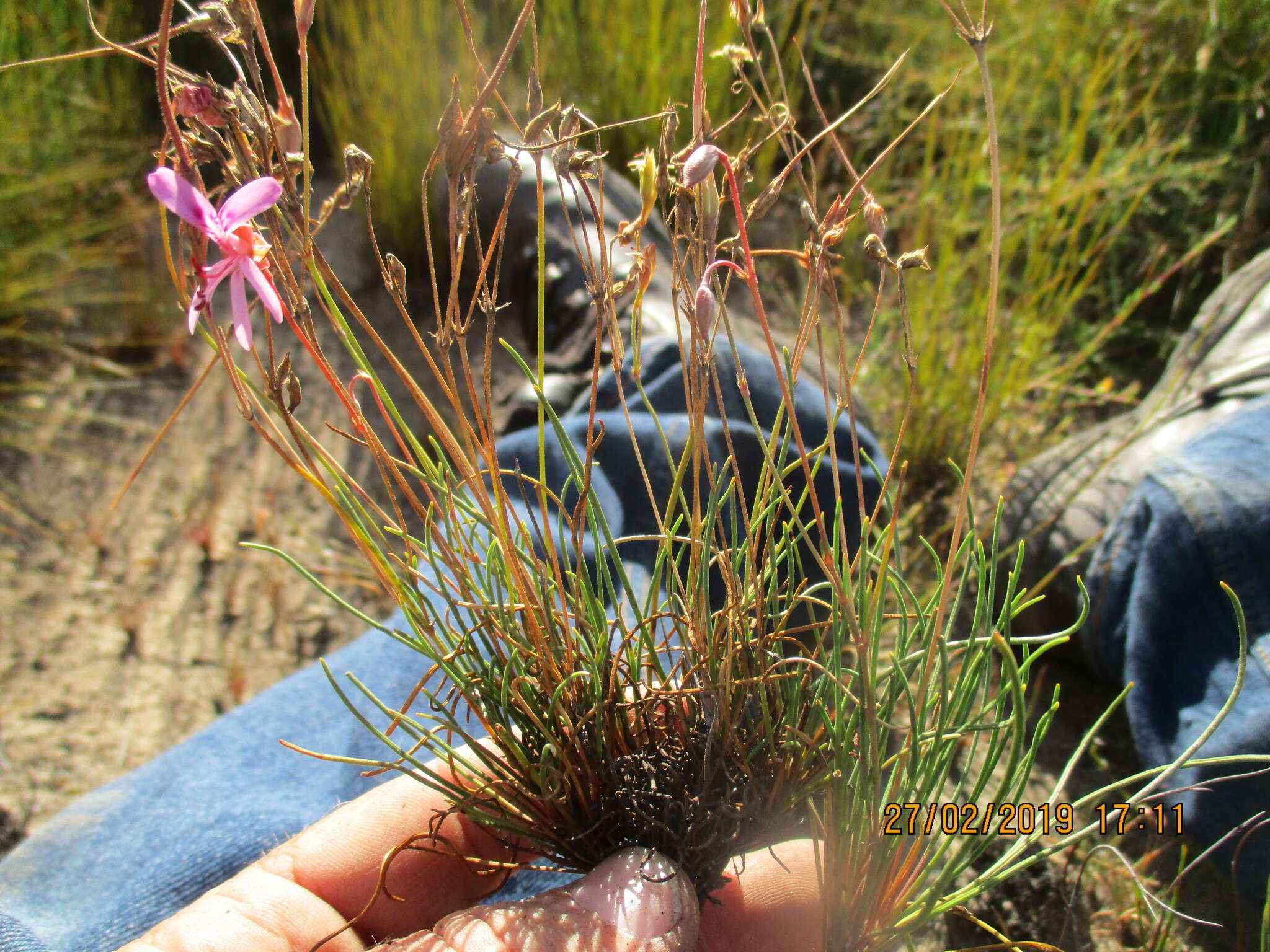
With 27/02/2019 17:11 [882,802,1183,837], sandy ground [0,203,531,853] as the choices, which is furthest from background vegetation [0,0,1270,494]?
27/02/2019 17:11 [882,802,1183,837]

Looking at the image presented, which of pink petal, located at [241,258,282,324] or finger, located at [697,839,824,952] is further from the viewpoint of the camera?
finger, located at [697,839,824,952]

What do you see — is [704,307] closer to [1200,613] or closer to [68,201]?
[1200,613]

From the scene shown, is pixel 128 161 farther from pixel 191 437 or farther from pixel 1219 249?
pixel 1219 249

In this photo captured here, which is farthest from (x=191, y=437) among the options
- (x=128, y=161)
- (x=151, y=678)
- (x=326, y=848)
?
(x=326, y=848)

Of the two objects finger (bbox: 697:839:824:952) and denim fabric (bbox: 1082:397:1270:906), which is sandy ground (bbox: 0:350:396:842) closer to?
finger (bbox: 697:839:824:952)

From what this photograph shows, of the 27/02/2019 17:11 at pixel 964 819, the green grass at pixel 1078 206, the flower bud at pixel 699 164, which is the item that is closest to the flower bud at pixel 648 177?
the flower bud at pixel 699 164

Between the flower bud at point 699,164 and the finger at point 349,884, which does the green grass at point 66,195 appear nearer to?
the finger at point 349,884
